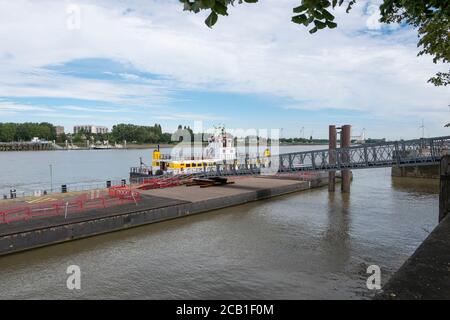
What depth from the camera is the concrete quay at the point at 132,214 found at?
640 inches

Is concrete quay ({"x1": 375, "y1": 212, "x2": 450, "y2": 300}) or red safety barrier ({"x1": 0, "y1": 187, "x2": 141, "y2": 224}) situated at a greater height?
concrete quay ({"x1": 375, "y1": 212, "x2": 450, "y2": 300})

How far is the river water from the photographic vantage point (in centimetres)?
1272

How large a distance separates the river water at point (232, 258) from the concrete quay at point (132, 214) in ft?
1.66

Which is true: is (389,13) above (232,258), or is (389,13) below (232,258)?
above

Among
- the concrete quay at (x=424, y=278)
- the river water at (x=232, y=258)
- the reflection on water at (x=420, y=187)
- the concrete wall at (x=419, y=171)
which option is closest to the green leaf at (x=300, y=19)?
the concrete quay at (x=424, y=278)

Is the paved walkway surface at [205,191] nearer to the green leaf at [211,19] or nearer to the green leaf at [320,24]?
the green leaf at [320,24]

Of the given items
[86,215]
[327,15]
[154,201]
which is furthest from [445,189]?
[86,215]

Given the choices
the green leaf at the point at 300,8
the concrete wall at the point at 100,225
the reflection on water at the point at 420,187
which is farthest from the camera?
the reflection on water at the point at 420,187

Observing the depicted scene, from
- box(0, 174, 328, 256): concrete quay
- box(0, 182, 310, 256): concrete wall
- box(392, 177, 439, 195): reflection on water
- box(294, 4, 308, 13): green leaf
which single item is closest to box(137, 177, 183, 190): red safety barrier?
box(0, 174, 328, 256): concrete quay

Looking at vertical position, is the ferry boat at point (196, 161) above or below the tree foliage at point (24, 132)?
below

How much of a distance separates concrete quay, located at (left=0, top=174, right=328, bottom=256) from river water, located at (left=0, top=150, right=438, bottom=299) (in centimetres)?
51

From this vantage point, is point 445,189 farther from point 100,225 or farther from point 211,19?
point 100,225

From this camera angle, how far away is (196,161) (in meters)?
44.1

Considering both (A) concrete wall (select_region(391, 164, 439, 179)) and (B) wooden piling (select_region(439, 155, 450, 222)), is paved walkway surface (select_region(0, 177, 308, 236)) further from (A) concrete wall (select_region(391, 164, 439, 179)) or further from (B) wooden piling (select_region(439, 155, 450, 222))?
(A) concrete wall (select_region(391, 164, 439, 179))
